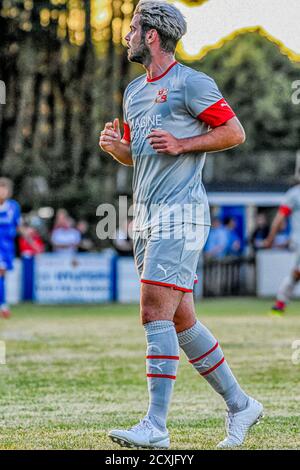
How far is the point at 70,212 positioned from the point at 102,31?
472 cm

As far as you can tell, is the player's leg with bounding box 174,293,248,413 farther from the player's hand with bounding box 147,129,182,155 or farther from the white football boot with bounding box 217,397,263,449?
the player's hand with bounding box 147,129,182,155

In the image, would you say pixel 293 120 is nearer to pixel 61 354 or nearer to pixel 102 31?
pixel 102 31

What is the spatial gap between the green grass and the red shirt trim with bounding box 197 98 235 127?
170 centimetres

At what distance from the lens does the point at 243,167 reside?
57.3 metres

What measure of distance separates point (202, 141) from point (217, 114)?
163mm

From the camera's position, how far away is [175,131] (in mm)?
6684

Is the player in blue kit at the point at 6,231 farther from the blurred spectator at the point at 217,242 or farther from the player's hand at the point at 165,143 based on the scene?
the player's hand at the point at 165,143

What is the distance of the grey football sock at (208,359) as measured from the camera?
6730 millimetres

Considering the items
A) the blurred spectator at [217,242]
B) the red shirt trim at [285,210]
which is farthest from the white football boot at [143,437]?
the blurred spectator at [217,242]

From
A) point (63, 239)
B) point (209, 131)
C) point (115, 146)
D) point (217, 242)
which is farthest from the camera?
point (217, 242)

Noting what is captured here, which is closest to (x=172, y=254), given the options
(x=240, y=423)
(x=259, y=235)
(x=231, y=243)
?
(x=240, y=423)

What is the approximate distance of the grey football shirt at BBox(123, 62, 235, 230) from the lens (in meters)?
6.59

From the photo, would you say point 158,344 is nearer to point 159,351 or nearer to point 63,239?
point 159,351

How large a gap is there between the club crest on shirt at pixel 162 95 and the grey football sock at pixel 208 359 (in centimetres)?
121
